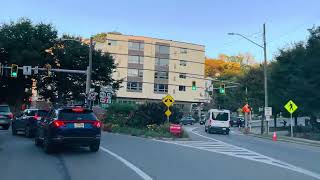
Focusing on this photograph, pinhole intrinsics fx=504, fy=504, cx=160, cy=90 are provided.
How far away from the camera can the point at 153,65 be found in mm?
101375

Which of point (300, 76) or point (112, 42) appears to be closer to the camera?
point (300, 76)

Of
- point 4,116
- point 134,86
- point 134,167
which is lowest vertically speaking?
point 134,167

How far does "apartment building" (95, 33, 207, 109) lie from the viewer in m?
97.6

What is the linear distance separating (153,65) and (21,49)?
52329mm

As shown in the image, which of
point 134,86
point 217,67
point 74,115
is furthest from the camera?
point 217,67

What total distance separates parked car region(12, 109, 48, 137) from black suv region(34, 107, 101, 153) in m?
6.83

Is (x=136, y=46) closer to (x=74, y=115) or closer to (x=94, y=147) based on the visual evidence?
(x=94, y=147)

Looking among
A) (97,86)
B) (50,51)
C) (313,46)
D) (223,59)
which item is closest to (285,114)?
(313,46)

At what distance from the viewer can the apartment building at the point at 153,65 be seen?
320ft

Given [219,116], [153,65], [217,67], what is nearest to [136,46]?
[153,65]

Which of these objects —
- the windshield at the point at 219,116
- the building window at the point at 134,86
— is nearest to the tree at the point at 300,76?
the windshield at the point at 219,116

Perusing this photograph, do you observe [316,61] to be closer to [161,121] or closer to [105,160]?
[161,121]

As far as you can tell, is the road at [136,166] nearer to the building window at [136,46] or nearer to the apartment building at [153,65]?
the apartment building at [153,65]

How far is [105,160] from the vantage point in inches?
642
